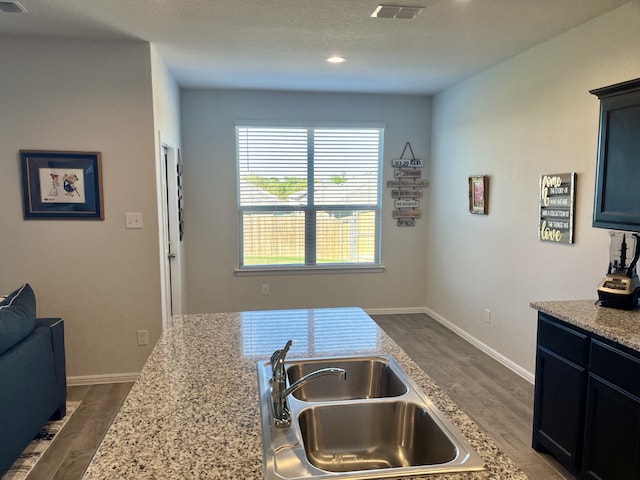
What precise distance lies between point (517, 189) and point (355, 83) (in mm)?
2009

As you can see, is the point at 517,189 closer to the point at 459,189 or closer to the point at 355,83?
the point at 459,189

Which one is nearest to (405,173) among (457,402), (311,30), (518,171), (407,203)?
(407,203)

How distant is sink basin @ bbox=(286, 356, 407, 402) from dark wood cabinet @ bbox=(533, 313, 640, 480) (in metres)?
1.08

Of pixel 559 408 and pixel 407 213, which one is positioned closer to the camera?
pixel 559 408

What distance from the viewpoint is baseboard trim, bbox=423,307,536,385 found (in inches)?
141

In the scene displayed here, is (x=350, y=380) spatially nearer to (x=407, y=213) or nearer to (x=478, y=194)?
(x=478, y=194)

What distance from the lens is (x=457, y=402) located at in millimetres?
3219

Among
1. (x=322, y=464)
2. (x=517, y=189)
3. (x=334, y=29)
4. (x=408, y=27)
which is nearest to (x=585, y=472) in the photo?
(x=322, y=464)

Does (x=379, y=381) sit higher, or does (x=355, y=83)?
(x=355, y=83)

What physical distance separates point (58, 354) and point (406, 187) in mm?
3983

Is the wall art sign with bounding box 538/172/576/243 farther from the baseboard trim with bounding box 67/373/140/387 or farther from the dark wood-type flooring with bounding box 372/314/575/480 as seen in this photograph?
the baseboard trim with bounding box 67/373/140/387

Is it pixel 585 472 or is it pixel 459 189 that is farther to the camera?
pixel 459 189

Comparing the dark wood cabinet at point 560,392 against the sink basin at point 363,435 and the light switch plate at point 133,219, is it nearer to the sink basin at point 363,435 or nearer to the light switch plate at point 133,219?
the sink basin at point 363,435

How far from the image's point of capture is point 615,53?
270 cm
